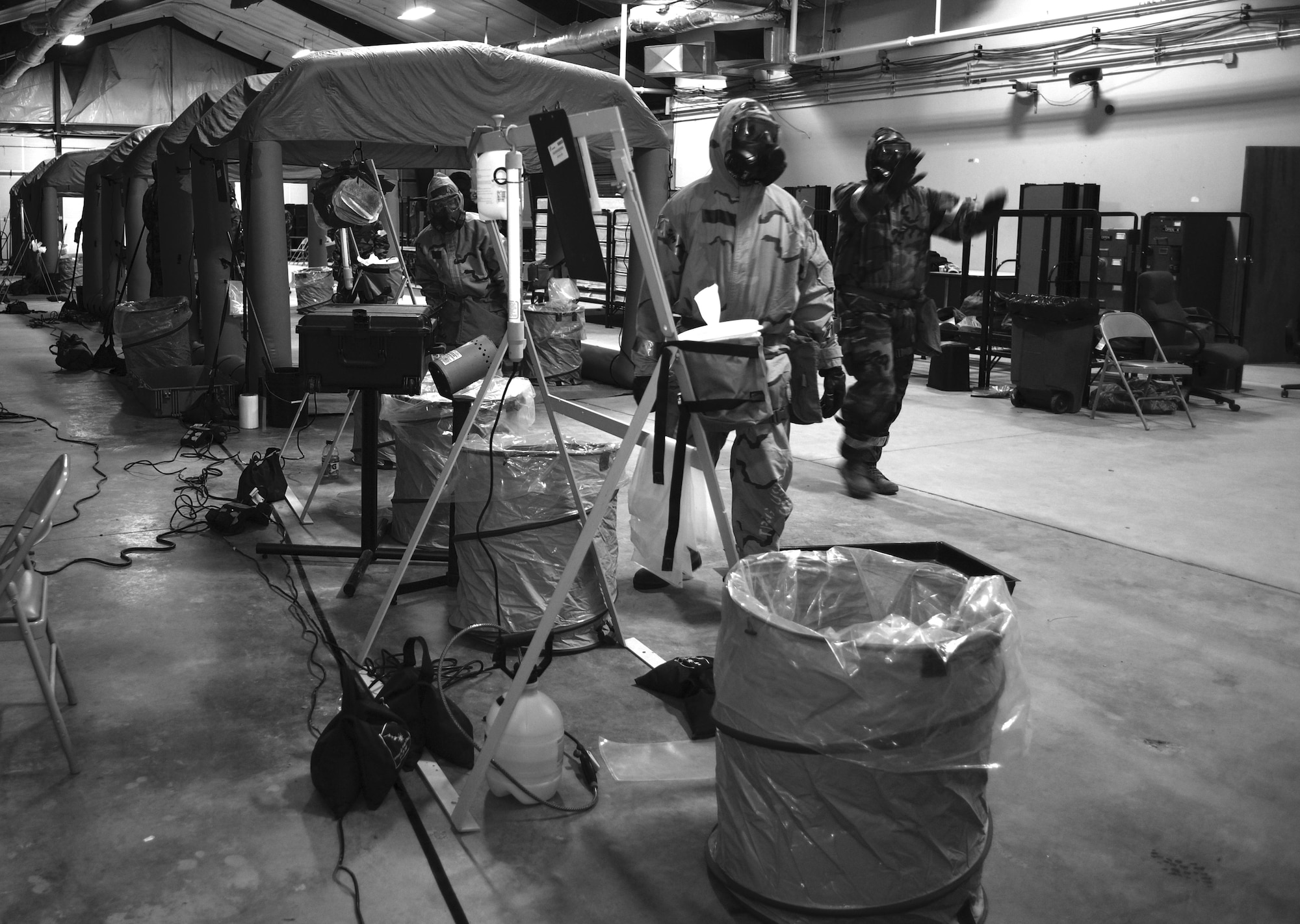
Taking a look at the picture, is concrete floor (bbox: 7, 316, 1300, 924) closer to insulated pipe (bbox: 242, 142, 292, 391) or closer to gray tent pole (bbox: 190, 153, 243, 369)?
insulated pipe (bbox: 242, 142, 292, 391)

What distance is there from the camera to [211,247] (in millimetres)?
8648

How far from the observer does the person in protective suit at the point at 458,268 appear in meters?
6.11

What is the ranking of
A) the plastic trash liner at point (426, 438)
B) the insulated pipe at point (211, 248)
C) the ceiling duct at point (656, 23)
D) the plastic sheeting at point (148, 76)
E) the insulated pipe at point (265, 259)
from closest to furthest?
the plastic trash liner at point (426, 438) < the insulated pipe at point (265, 259) < the insulated pipe at point (211, 248) < the ceiling duct at point (656, 23) < the plastic sheeting at point (148, 76)

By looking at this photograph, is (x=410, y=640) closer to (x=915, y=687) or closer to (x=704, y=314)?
(x=704, y=314)

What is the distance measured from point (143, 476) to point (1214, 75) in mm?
10424

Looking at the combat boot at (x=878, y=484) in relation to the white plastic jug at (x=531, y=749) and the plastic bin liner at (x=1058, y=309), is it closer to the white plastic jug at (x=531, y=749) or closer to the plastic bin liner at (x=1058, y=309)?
the plastic bin liner at (x=1058, y=309)

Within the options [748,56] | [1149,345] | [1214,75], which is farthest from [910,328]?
[748,56]

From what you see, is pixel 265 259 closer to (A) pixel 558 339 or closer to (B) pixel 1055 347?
(A) pixel 558 339

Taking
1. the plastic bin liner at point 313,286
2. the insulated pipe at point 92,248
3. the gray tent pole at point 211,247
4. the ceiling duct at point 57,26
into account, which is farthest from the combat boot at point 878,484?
the insulated pipe at point 92,248

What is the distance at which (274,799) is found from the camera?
245 centimetres

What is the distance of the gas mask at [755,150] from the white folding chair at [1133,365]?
193 inches

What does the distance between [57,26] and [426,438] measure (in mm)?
14158

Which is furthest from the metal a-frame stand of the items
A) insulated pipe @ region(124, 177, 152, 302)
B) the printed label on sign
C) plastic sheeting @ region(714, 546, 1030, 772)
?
insulated pipe @ region(124, 177, 152, 302)

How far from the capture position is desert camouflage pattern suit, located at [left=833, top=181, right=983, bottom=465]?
17.4ft
